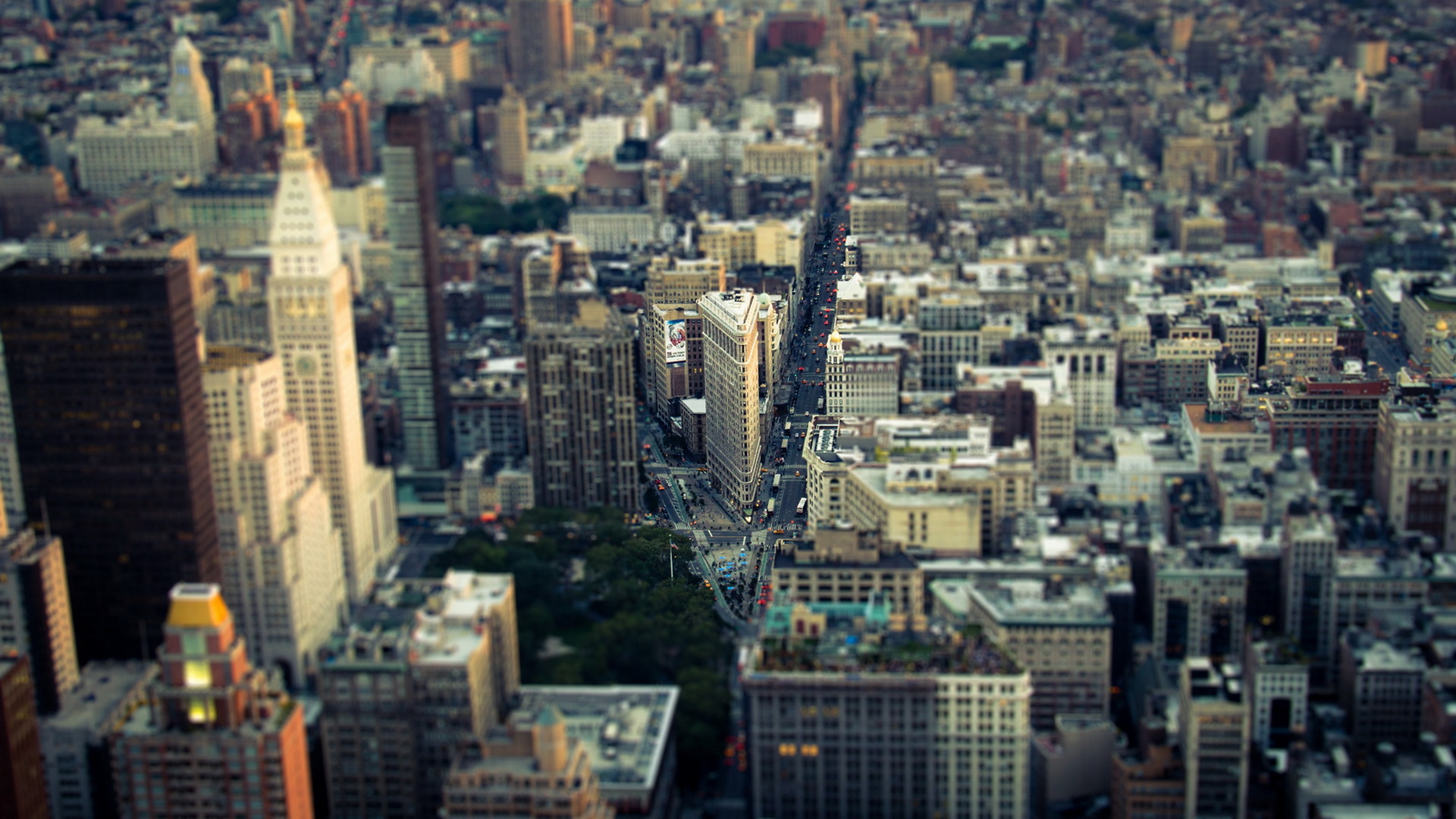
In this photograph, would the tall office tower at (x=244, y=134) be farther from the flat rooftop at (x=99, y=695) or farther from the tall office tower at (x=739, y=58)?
the flat rooftop at (x=99, y=695)

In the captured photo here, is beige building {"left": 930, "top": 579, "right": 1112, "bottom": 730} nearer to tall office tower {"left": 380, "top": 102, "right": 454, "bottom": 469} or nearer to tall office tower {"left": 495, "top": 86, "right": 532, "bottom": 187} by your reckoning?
tall office tower {"left": 380, "top": 102, "right": 454, "bottom": 469}

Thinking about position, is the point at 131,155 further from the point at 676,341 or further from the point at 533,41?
the point at 676,341

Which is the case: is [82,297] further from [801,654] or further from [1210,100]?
[1210,100]

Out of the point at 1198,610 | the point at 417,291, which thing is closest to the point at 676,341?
the point at 417,291

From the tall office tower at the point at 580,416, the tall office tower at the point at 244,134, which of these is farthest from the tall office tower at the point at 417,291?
the tall office tower at the point at 244,134

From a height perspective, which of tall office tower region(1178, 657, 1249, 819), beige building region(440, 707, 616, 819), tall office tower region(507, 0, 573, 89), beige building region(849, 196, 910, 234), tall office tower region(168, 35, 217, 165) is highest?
tall office tower region(507, 0, 573, 89)

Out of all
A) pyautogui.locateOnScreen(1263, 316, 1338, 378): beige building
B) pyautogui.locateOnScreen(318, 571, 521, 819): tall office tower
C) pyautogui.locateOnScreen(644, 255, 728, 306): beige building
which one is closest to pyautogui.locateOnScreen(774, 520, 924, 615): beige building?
pyautogui.locateOnScreen(318, 571, 521, 819): tall office tower
